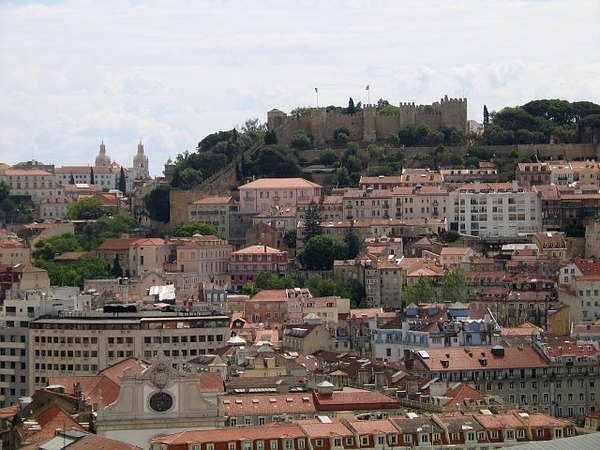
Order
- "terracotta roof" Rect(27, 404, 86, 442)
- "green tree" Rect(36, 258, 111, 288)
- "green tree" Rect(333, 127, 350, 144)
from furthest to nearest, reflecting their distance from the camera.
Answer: "green tree" Rect(333, 127, 350, 144) → "green tree" Rect(36, 258, 111, 288) → "terracotta roof" Rect(27, 404, 86, 442)

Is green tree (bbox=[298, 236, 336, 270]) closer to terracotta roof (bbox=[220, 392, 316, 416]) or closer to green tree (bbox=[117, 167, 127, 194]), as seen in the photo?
terracotta roof (bbox=[220, 392, 316, 416])

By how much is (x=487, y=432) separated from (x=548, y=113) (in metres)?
82.3

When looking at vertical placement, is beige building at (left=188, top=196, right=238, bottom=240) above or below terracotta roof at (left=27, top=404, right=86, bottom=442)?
above

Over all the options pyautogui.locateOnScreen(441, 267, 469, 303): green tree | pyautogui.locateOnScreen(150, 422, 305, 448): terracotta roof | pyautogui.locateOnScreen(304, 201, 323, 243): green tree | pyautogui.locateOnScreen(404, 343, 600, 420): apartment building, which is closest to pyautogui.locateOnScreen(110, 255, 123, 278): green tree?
pyautogui.locateOnScreen(304, 201, 323, 243): green tree

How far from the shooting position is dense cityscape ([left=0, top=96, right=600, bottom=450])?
199ft

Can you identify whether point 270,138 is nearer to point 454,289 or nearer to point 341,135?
point 341,135

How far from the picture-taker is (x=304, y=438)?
2265 inches

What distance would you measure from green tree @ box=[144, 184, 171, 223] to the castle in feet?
31.6

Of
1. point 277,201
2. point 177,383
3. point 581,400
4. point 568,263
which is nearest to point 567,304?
point 568,263

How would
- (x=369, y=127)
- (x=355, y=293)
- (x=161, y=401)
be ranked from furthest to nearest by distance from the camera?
(x=369, y=127), (x=355, y=293), (x=161, y=401)

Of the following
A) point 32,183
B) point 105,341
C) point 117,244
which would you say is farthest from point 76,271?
point 32,183

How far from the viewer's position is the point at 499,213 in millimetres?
120438

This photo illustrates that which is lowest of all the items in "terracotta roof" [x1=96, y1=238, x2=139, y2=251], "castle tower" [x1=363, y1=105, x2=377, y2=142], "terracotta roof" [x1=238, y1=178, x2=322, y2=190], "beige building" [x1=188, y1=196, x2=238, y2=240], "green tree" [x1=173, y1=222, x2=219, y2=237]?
"terracotta roof" [x1=96, y1=238, x2=139, y2=251]

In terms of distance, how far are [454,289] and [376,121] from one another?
39.6 m
